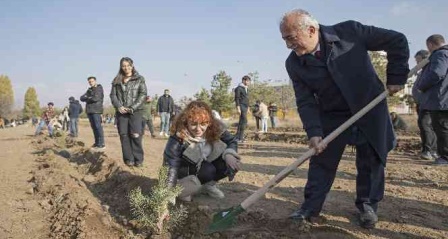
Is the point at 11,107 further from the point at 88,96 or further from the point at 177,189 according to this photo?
the point at 177,189

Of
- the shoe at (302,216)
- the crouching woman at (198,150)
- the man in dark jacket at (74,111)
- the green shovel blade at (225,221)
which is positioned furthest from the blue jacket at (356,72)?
the man in dark jacket at (74,111)

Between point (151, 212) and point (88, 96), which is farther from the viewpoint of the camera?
point (88, 96)

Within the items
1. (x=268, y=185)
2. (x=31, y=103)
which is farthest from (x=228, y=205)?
(x=31, y=103)

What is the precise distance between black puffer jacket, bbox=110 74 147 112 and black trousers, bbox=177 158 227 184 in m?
2.54

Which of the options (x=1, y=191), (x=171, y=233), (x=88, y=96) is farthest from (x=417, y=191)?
(x=88, y=96)

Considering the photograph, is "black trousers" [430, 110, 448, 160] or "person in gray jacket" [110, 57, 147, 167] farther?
"person in gray jacket" [110, 57, 147, 167]

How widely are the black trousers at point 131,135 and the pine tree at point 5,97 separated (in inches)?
3195

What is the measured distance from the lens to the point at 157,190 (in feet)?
10.5

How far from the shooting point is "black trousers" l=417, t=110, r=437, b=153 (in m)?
6.93

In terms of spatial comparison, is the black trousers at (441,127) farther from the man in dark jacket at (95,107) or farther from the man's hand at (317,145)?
the man in dark jacket at (95,107)

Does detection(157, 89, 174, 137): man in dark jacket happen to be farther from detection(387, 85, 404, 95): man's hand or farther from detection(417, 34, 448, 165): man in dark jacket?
detection(387, 85, 404, 95): man's hand

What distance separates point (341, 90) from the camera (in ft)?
10.5

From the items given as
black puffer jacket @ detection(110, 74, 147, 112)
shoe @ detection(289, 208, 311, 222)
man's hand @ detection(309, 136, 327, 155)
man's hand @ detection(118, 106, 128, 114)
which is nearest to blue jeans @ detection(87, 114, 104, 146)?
black puffer jacket @ detection(110, 74, 147, 112)

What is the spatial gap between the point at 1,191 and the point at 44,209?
1.39 m
